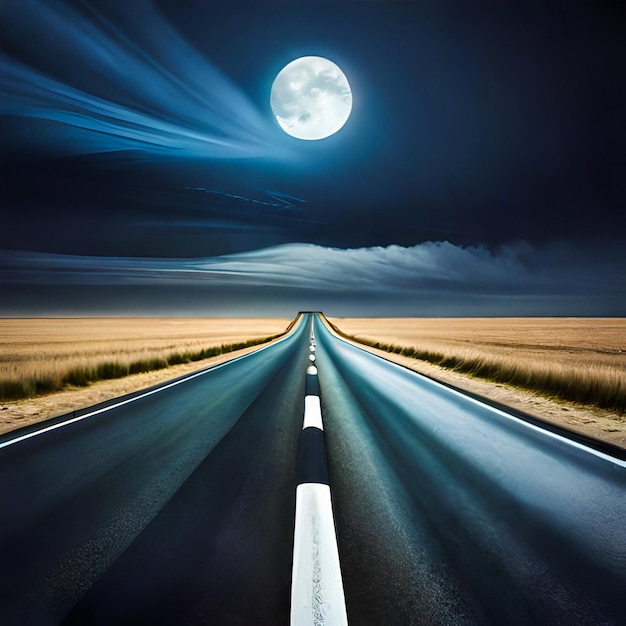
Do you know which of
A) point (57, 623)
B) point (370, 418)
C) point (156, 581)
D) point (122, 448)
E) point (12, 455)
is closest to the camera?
point (57, 623)

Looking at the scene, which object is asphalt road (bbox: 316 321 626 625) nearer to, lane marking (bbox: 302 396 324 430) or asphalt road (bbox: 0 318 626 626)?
asphalt road (bbox: 0 318 626 626)

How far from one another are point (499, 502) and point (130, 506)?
3.18 metres

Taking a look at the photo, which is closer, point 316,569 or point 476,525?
point 316,569

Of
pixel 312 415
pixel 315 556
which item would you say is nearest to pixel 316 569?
pixel 315 556

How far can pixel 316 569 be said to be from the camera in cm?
206

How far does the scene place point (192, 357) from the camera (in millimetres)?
17281

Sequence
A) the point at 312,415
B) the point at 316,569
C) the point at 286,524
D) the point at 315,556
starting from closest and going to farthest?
the point at 316,569
the point at 315,556
the point at 286,524
the point at 312,415

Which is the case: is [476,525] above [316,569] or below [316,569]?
below

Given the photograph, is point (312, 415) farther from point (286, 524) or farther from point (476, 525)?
point (476, 525)

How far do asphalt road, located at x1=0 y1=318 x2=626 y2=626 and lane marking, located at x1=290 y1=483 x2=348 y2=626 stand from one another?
72 millimetres

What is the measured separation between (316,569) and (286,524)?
0.61m

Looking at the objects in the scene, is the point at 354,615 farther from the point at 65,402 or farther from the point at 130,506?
the point at 65,402

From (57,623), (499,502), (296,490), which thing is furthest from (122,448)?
(499,502)

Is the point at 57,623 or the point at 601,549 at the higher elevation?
the point at 57,623
